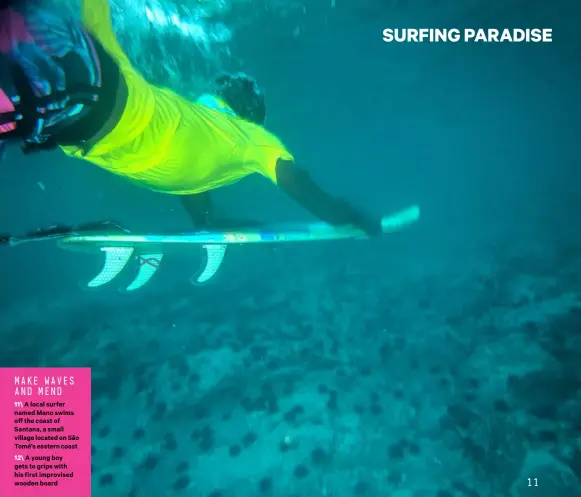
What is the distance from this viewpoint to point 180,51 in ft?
35.8

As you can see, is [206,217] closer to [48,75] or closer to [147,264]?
[147,264]

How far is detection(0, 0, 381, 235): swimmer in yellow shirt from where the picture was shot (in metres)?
2.33

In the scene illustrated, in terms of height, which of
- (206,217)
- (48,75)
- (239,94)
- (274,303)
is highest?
(239,94)

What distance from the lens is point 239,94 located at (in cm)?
429

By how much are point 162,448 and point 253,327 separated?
2.44m

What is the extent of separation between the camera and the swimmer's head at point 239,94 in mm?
4254

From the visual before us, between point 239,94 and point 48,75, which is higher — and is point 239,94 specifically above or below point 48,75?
above

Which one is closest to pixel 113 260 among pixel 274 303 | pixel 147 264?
pixel 147 264

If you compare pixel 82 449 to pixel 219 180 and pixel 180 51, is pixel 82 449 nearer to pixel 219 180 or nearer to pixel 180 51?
pixel 219 180

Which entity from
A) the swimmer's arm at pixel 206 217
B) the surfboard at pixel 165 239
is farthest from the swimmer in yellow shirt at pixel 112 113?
the swimmer's arm at pixel 206 217

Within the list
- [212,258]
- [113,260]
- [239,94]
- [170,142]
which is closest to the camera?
[170,142]

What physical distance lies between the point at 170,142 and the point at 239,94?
142cm
